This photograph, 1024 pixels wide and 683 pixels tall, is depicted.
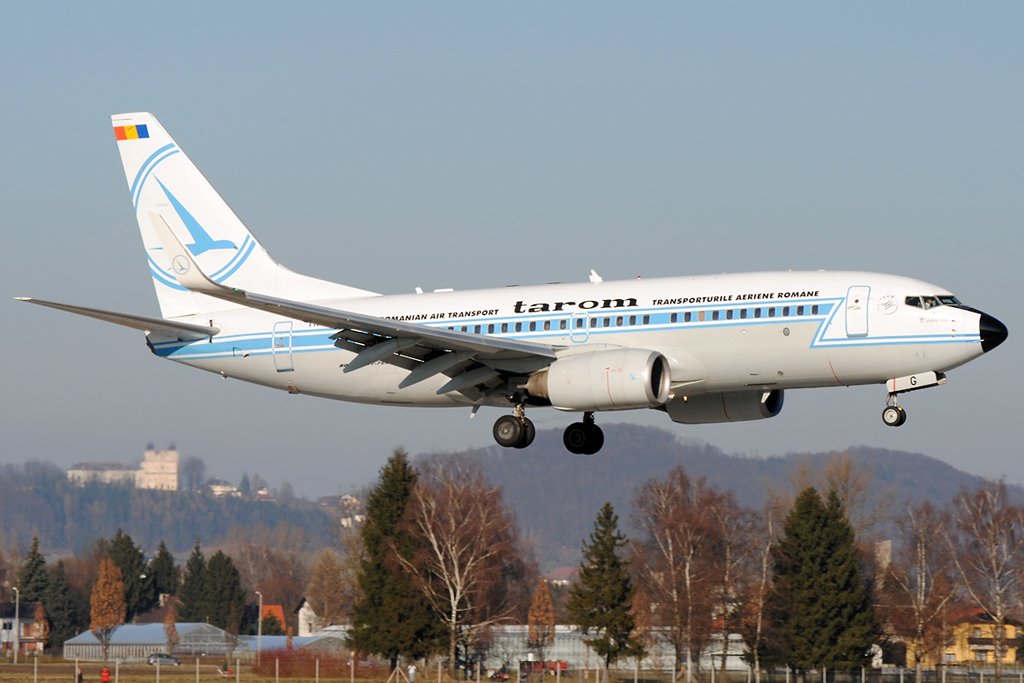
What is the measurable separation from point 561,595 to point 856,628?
77.5 meters

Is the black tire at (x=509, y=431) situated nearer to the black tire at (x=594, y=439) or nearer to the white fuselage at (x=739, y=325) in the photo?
the white fuselage at (x=739, y=325)

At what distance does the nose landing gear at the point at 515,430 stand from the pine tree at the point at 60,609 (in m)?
113

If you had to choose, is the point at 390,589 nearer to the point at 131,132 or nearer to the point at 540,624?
the point at 540,624

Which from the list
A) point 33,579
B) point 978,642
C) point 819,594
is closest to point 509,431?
point 819,594

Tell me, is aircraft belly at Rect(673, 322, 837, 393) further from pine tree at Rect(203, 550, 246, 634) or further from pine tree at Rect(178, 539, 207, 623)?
pine tree at Rect(178, 539, 207, 623)

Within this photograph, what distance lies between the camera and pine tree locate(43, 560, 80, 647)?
13900cm

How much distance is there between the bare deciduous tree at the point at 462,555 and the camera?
263 feet

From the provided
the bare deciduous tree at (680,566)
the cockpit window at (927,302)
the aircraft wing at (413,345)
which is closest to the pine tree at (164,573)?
the bare deciduous tree at (680,566)

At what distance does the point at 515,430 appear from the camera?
129 feet

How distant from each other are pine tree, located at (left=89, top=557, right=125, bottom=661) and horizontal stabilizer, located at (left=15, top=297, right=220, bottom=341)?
96.8m

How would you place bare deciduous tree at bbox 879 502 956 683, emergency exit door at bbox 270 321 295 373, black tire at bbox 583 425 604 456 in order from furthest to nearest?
1. bare deciduous tree at bbox 879 502 956 683
2. emergency exit door at bbox 270 321 295 373
3. black tire at bbox 583 425 604 456

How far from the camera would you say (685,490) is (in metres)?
96.6

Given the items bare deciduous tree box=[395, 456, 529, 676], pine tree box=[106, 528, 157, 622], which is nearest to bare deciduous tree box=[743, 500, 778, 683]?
bare deciduous tree box=[395, 456, 529, 676]

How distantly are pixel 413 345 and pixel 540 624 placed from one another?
2939 inches
